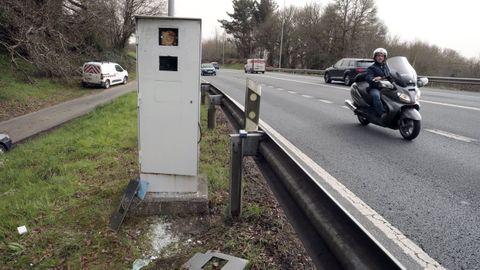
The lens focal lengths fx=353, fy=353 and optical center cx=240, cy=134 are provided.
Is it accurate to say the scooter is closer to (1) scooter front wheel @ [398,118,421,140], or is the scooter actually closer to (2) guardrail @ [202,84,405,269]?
(1) scooter front wheel @ [398,118,421,140]

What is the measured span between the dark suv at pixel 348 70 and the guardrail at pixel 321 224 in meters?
20.4

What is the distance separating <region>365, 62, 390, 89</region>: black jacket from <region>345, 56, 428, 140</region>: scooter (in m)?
0.10

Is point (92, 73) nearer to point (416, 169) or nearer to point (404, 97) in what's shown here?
point (404, 97)

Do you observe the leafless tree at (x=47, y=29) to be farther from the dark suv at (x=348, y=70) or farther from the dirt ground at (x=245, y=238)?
the dark suv at (x=348, y=70)

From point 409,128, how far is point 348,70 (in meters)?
16.4

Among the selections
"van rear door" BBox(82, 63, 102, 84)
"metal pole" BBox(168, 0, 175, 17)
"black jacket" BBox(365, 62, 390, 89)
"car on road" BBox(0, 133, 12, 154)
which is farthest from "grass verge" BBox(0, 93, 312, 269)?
"van rear door" BBox(82, 63, 102, 84)

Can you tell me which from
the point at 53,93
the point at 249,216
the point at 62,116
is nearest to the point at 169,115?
the point at 249,216

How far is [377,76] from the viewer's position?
7559 millimetres

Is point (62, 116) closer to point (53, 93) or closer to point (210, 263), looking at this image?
point (53, 93)

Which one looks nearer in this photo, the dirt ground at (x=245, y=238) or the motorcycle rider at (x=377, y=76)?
the dirt ground at (x=245, y=238)

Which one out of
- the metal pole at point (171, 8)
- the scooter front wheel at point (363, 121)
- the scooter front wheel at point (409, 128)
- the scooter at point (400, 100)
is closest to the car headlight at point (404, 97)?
the scooter at point (400, 100)

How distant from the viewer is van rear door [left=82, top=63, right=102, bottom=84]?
20.6 meters

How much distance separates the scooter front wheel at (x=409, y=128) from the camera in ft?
22.3

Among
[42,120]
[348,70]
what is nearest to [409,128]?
[42,120]
